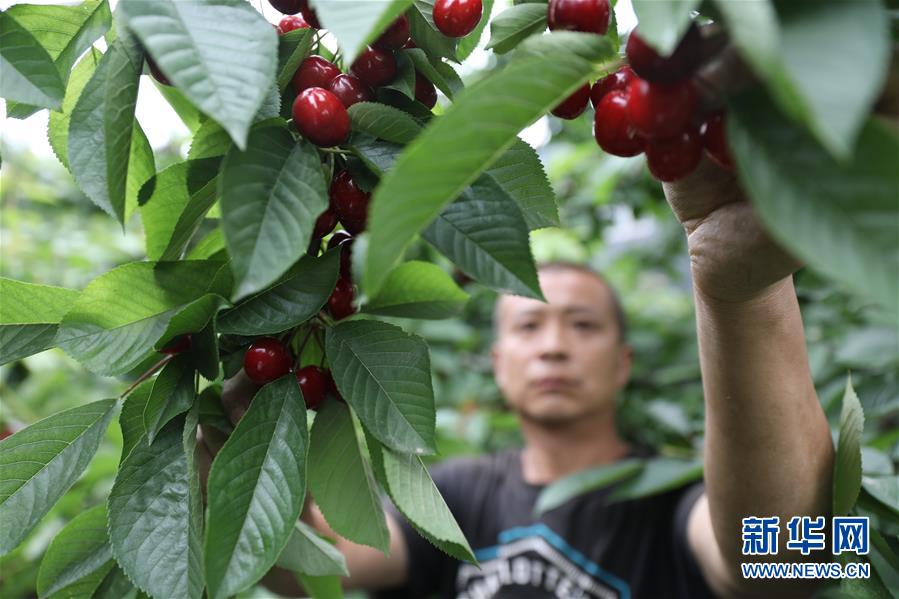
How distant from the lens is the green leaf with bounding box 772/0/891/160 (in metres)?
0.35

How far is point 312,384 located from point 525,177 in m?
0.30

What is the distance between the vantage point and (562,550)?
213 cm

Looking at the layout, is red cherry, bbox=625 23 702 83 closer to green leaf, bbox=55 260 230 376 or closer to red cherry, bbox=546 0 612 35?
red cherry, bbox=546 0 612 35

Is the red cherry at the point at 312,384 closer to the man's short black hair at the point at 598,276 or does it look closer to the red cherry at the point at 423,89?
the red cherry at the point at 423,89

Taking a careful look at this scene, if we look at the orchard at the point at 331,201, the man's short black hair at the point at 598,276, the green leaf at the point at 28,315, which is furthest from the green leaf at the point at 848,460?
the man's short black hair at the point at 598,276

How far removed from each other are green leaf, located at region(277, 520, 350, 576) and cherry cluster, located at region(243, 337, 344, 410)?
189 mm

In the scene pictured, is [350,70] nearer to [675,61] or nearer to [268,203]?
[268,203]

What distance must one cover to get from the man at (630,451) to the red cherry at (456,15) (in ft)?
0.85

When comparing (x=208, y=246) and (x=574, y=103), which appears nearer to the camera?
(x=574, y=103)

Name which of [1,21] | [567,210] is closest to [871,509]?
[1,21]

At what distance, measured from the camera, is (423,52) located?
2.44 ft

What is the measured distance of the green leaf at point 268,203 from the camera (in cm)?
51

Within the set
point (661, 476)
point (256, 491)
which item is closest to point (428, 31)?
point (256, 491)

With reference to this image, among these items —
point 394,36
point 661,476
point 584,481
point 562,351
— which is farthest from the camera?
point 562,351
